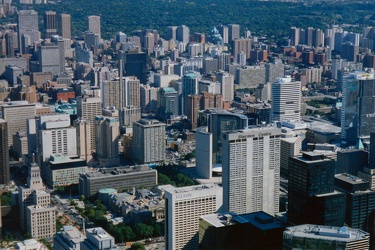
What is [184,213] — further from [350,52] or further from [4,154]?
[350,52]

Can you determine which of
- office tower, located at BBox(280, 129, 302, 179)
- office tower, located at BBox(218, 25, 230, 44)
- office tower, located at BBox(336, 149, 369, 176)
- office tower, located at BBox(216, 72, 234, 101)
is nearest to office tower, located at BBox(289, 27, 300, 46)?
office tower, located at BBox(218, 25, 230, 44)

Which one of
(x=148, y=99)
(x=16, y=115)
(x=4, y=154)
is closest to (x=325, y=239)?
(x=4, y=154)

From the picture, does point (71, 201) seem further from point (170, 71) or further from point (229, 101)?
point (170, 71)

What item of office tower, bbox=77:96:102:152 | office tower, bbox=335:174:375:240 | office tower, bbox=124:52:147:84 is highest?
office tower, bbox=124:52:147:84

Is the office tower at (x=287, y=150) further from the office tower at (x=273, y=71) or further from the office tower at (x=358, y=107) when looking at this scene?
the office tower at (x=273, y=71)

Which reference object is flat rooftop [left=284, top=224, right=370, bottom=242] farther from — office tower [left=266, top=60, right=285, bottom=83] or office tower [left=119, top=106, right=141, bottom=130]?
office tower [left=266, top=60, right=285, bottom=83]

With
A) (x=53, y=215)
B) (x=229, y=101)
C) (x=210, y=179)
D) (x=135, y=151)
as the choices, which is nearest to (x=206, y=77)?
(x=229, y=101)
